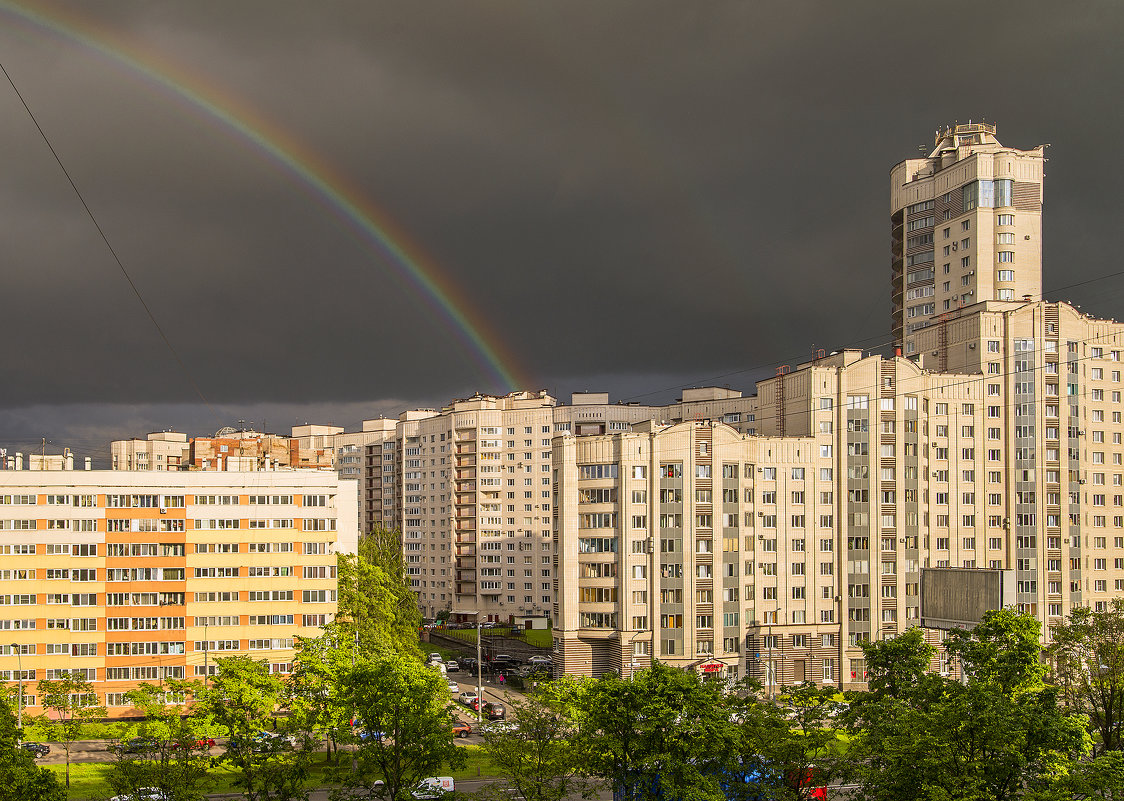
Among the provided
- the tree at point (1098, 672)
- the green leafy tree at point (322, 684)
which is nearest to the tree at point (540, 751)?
the green leafy tree at point (322, 684)

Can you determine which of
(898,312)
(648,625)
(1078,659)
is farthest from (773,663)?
(898,312)

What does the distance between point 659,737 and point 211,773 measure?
30394 millimetres

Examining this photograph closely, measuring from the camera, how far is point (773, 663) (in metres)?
81.1

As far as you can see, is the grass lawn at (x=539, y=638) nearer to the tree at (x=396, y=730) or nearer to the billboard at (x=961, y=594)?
the billboard at (x=961, y=594)

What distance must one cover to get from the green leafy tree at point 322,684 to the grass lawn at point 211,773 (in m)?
2.47

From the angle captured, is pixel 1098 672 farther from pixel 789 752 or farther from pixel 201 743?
pixel 201 743

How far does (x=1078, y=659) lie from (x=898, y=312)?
76.1 metres

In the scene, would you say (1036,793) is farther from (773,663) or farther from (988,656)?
(773,663)

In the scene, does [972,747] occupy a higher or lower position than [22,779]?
higher

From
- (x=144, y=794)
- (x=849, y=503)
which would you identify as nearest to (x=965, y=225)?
(x=849, y=503)

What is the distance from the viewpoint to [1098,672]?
60688mm

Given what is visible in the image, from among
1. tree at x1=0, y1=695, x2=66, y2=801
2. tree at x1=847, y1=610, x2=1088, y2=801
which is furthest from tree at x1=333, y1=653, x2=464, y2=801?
tree at x1=847, y1=610, x2=1088, y2=801

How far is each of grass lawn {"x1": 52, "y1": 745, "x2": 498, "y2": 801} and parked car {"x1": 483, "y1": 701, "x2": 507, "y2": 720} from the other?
35.3 ft

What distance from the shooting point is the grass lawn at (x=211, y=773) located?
53.8 metres
